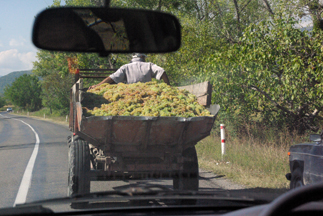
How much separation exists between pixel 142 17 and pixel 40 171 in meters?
6.49

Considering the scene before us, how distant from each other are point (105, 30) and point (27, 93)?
129m

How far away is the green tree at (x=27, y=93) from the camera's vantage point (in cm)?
12112

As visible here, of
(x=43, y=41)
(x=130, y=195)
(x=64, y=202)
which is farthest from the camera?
(x=43, y=41)

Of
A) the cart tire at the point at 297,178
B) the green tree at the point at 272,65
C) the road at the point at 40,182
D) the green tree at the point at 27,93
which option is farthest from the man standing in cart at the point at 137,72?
the green tree at the point at 27,93

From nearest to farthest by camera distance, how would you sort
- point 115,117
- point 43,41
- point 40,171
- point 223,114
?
1. point 43,41
2. point 115,117
3. point 40,171
4. point 223,114

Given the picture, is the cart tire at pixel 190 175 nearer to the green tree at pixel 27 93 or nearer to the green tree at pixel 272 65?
the green tree at pixel 272 65

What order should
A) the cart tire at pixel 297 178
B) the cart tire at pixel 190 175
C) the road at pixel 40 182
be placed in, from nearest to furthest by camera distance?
the cart tire at pixel 190 175 → the cart tire at pixel 297 178 → the road at pixel 40 182

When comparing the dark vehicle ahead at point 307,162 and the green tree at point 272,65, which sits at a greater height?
the green tree at point 272,65

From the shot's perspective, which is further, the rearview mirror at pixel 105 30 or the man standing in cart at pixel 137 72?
the man standing in cart at pixel 137 72

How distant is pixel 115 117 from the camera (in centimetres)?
432

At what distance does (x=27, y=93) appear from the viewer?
12350 centimetres

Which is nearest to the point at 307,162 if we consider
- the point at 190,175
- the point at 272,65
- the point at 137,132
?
the point at 190,175

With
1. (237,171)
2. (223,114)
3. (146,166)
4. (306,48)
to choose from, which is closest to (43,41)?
(146,166)

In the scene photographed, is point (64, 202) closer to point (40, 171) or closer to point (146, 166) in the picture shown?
point (146, 166)
